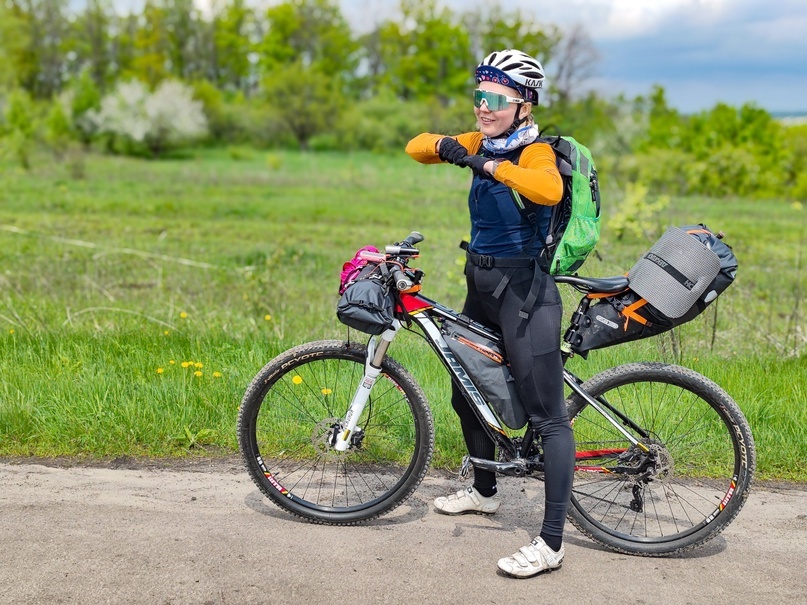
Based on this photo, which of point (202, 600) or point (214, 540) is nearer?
point (202, 600)

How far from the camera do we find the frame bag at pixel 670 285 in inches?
148

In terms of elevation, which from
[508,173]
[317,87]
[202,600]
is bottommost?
[202,600]

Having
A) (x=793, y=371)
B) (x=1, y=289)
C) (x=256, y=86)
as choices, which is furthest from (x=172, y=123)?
(x=793, y=371)

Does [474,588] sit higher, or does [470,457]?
[470,457]

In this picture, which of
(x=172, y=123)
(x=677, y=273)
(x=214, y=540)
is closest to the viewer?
(x=677, y=273)

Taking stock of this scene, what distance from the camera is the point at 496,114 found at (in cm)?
379

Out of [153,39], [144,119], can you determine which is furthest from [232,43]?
[144,119]

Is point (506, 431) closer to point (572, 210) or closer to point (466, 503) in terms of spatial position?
point (466, 503)

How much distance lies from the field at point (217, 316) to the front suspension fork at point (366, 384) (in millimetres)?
1017

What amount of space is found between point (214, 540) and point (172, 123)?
1920 inches

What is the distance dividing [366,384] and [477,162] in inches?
49.0

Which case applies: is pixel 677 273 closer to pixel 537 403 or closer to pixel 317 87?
pixel 537 403

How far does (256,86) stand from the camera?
84500 mm

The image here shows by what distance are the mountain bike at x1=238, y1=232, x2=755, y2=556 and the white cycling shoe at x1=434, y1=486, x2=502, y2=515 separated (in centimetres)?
24
